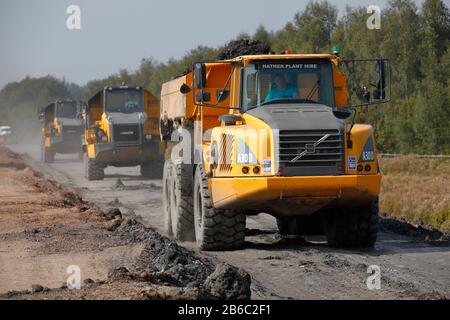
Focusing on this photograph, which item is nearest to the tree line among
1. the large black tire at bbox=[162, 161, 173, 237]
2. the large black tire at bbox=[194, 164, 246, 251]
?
the large black tire at bbox=[162, 161, 173, 237]

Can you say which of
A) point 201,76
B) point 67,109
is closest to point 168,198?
point 201,76

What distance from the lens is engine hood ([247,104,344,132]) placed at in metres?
11.8

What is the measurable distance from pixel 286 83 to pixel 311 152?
4.44 ft

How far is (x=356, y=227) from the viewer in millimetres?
12828

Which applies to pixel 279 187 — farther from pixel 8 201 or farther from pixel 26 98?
pixel 26 98

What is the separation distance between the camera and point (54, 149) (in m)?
42.2

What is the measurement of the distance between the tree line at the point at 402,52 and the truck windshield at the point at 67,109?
558cm

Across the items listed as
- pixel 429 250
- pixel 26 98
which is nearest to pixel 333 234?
pixel 429 250

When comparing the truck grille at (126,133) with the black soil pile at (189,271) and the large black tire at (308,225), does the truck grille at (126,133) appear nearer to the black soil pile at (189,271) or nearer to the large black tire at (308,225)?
the large black tire at (308,225)

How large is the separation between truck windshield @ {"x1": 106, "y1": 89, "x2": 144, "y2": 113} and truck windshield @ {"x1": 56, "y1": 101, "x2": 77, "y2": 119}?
41.4 ft

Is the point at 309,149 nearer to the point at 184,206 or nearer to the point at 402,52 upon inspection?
the point at 184,206

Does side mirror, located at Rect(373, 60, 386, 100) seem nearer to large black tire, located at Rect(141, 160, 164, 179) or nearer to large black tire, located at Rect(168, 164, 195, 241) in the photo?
large black tire, located at Rect(168, 164, 195, 241)

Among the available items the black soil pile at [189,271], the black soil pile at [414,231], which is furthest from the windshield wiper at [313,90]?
the black soil pile at [414,231]

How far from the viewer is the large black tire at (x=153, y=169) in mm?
29594
